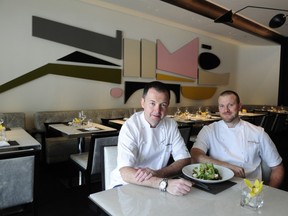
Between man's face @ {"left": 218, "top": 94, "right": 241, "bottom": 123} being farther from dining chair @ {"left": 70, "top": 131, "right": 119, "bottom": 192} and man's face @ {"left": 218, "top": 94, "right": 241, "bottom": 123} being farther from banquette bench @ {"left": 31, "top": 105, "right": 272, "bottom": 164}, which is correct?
banquette bench @ {"left": 31, "top": 105, "right": 272, "bottom": 164}

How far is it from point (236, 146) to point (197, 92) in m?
6.31

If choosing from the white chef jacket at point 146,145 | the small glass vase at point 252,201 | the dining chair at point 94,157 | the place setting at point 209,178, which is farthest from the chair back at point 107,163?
the small glass vase at point 252,201

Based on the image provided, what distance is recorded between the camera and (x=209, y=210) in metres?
1.13

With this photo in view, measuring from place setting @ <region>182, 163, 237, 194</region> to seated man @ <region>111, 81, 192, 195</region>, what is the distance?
199 mm

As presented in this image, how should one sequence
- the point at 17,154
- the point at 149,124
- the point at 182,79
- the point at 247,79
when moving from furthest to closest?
the point at 247,79, the point at 182,79, the point at 17,154, the point at 149,124

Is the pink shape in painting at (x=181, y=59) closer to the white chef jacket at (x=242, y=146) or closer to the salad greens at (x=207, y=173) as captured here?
the white chef jacket at (x=242, y=146)

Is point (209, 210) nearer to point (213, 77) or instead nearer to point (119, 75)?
point (119, 75)

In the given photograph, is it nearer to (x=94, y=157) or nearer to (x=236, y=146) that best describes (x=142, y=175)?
(x=236, y=146)

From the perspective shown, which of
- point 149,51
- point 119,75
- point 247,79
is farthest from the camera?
point 247,79

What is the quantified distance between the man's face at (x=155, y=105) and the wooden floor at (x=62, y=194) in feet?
3.65

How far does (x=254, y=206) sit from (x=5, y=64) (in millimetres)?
4825

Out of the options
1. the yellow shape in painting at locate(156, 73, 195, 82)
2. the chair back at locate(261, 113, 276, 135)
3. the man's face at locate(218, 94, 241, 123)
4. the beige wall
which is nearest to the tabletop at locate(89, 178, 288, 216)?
the man's face at locate(218, 94, 241, 123)

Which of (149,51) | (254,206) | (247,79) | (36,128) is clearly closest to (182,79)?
(149,51)

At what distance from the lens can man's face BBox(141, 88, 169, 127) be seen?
1.69 m
